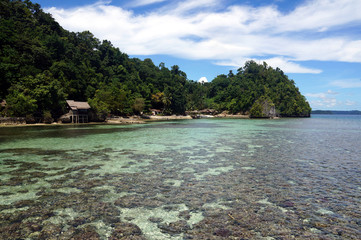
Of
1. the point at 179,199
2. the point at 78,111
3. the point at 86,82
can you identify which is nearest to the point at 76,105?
the point at 78,111

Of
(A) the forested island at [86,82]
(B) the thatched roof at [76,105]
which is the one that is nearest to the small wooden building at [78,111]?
(B) the thatched roof at [76,105]

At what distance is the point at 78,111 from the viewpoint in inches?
2122

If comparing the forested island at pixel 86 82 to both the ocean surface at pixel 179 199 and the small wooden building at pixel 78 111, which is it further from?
the ocean surface at pixel 179 199

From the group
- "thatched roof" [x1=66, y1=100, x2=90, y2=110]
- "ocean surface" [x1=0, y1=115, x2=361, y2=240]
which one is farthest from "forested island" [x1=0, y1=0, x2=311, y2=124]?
"ocean surface" [x1=0, y1=115, x2=361, y2=240]

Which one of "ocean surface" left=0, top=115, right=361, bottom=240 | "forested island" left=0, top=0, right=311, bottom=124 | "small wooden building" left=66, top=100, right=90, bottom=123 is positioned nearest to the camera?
"ocean surface" left=0, top=115, right=361, bottom=240

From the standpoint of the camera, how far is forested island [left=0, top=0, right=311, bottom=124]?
4772cm

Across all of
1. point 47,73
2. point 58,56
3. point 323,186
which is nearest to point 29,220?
point 323,186

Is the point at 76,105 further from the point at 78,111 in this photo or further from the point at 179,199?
the point at 179,199

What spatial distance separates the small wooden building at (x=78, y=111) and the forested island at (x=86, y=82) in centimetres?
158

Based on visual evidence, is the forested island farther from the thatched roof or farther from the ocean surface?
the ocean surface

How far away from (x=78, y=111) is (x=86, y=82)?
1741cm

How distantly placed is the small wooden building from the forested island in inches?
62.1

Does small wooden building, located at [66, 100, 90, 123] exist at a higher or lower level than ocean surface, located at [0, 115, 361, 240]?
higher

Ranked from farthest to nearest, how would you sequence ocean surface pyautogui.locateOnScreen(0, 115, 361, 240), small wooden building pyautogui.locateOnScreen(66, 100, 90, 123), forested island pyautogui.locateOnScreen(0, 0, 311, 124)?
small wooden building pyautogui.locateOnScreen(66, 100, 90, 123) → forested island pyautogui.locateOnScreen(0, 0, 311, 124) → ocean surface pyautogui.locateOnScreen(0, 115, 361, 240)
